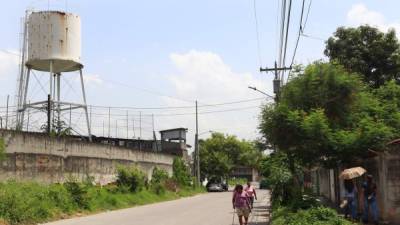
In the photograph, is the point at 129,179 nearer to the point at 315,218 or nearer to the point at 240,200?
the point at 240,200

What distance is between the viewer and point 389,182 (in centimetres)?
1675

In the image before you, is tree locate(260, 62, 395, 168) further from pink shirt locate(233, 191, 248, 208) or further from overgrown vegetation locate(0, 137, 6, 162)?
overgrown vegetation locate(0, 137, 6, 162)

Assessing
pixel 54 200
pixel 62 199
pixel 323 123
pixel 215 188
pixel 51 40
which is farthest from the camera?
pixel 215 188

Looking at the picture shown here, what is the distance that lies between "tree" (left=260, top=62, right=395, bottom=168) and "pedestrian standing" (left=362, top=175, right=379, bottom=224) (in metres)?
1.08

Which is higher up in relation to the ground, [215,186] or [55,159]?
[55,159]

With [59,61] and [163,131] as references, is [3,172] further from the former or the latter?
[163,131]

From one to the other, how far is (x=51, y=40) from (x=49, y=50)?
27.3 inches

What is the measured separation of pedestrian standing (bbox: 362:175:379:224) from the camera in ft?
55.3

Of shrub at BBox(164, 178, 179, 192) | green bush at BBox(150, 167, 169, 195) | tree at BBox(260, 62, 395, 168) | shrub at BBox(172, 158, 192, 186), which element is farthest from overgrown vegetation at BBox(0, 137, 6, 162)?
shrub at BBox(172, 158, 192, 186)

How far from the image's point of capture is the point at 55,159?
33.0 metres

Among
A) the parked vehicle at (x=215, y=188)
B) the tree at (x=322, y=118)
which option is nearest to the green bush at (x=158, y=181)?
the parked vehicle at (x=215, y=188)

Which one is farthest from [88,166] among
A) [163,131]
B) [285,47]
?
[163,131]

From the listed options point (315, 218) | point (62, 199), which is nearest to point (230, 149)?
point (62, 199)

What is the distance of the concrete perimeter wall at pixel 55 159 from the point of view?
94.9ft
